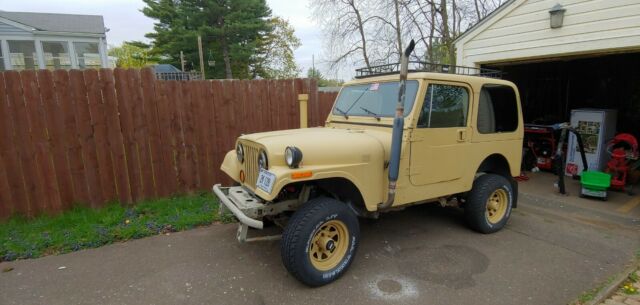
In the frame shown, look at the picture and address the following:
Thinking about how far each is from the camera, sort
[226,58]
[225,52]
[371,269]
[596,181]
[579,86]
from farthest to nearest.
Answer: [226,58], [225,52], [579,86], [596,181], [371,269]

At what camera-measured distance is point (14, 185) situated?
4438 millimetres

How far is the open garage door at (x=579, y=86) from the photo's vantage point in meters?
9.45

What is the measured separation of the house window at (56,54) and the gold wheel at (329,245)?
2047 centimetres

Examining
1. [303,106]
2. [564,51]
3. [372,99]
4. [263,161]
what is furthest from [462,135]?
[564,51]

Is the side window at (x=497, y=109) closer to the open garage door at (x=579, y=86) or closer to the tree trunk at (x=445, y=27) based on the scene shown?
the open garage door at (x=579, y=86)

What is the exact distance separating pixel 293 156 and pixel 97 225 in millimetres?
3283

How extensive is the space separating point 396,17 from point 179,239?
41.4ft

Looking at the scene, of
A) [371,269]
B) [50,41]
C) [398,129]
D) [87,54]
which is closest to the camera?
[398,129]

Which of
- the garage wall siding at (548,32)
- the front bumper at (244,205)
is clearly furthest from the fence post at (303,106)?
the garage wall siding at (548,32)

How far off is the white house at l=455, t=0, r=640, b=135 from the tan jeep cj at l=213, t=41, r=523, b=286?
2498mm

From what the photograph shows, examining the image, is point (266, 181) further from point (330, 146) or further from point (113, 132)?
point (113, 132)

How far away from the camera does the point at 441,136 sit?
368cm

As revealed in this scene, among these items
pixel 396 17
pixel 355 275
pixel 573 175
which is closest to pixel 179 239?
pixel 355 275

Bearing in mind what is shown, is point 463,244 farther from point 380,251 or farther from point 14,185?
point 14,185
